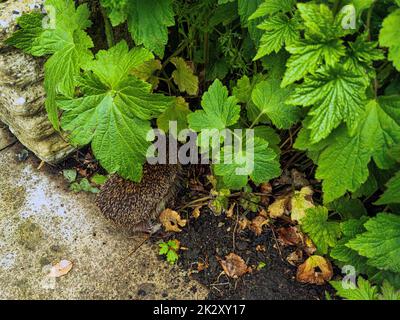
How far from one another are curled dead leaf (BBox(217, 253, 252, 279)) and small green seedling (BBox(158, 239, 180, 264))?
0.21 meters

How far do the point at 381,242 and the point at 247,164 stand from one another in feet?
1.91

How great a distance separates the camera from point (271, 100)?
1.93 m

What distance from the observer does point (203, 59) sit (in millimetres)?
2318

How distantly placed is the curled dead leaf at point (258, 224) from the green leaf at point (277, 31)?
916mm

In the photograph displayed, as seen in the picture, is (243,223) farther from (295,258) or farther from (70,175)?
(70,175)

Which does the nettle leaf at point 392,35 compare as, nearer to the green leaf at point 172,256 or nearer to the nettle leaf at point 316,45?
the nettle leaf at point 316,45

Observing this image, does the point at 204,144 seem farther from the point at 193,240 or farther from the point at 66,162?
the point at 66,162

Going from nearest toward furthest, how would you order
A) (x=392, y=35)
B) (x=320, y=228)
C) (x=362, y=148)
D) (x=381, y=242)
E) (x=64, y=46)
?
(x=392, y=35), (x=362, y=148), (x=381, y=242), (x=64, y=46), (x=320, y=228)

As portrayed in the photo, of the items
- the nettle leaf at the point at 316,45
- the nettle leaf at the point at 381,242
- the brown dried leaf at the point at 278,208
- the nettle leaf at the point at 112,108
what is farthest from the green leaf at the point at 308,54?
the brown dried leaf at the point at 278,208

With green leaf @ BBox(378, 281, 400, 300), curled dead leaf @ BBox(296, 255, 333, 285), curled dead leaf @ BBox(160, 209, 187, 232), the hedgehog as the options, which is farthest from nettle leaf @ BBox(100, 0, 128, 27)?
green leaf @ BBox(378, 281, 400, 300)

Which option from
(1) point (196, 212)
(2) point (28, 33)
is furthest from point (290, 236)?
(2) point (28, 33)

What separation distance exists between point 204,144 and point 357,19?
0.73m

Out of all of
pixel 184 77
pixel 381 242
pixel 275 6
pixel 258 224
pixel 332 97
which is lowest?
pixel 258 224

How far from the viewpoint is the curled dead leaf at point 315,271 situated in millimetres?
2105
